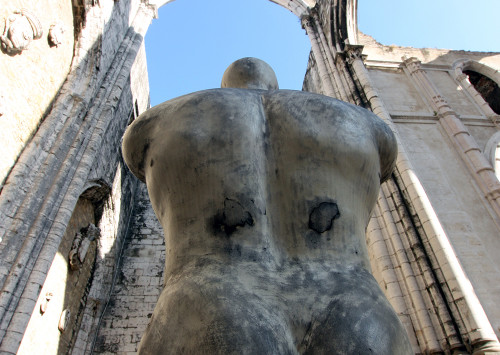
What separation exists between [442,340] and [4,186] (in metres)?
Result: 5.86

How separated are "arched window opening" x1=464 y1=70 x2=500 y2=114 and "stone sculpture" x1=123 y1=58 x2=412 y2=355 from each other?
34.2 feet

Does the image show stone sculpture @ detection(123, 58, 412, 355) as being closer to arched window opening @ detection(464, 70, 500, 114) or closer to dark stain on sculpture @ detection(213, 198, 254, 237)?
dark stain on sculpture @ detection(213, 198, 254, 237)

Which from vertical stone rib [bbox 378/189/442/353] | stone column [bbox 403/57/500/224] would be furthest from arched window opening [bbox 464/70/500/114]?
vertical stone rib [bbox 378/189/442/353]

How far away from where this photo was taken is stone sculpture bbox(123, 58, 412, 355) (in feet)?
2.59

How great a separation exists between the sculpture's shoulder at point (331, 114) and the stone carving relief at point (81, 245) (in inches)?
276

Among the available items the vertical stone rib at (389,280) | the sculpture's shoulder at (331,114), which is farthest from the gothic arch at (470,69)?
the sculpture's shoulder at (331,114)

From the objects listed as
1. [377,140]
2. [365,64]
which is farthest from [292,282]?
[365,64]

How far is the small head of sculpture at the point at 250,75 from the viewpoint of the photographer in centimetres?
163

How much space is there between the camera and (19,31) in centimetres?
523

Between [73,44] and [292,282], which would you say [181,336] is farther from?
[73,44]

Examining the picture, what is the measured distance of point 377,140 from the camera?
4.16 feet

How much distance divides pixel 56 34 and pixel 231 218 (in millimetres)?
6957

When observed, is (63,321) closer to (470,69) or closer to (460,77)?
(460,77)

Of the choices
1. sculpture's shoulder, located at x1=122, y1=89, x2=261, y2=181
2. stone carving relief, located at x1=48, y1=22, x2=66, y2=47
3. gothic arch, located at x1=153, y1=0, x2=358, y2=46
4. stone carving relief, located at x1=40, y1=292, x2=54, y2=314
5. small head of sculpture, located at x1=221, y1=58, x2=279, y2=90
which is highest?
gothic arch, located at x1=153, y1=0, x2=358, y2=46
